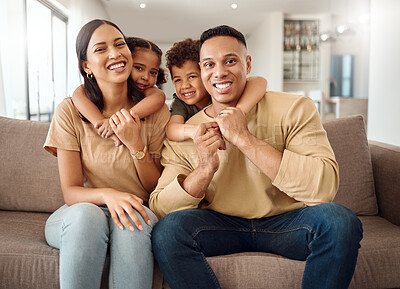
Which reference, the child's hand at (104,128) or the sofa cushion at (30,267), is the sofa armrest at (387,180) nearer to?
the sofa cushion at (30,267)

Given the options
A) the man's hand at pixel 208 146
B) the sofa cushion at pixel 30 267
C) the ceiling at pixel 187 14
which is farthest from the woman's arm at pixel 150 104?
the ceiling at pixel 187 14

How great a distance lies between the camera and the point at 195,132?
1.23 metres

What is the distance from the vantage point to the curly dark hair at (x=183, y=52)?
153 cm

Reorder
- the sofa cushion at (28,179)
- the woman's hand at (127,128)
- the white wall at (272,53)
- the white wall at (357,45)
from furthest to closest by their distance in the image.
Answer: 1. the white wall at (357,45)
2. the white wall at (272,53)
3. the sofa cushion at (28,179)
4. the woman's hand at (127,128)

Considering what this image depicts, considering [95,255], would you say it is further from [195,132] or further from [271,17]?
[271,17]

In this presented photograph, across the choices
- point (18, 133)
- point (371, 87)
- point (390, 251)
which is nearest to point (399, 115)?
point (371, 87)

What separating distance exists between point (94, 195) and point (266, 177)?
1.83 ft

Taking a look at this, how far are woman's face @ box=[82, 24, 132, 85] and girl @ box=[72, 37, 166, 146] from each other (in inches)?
4.4

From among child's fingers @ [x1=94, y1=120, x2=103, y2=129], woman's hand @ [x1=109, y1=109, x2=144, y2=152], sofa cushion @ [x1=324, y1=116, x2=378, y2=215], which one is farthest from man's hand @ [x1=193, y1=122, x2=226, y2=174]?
sofa cushion @ [x1=324, y1=116, x2=378, y2=215]

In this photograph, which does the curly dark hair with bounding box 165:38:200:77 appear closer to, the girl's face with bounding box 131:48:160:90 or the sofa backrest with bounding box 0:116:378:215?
the girl's face with bounding box 131:48:160:90

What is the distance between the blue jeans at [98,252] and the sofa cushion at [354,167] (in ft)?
2.80

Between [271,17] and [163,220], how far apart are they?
5997 mm

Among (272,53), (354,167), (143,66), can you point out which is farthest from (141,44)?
(272,53)

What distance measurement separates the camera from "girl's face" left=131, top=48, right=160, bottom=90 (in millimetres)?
1470
